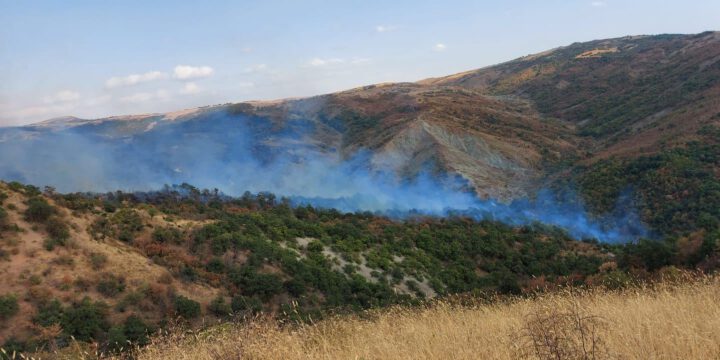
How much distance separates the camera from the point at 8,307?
16.0m

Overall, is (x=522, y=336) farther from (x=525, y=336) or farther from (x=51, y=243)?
(x=51, y=243)

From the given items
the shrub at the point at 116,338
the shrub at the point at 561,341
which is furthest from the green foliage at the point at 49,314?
the shrub at the point at 561,341

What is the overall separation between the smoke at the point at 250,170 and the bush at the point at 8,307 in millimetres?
28649

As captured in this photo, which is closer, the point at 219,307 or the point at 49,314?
the point at 49,314

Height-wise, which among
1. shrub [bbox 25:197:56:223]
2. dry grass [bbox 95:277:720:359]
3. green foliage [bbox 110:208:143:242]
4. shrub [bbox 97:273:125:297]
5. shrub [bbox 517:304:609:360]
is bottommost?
shrub [bbox 97:273:125:297]

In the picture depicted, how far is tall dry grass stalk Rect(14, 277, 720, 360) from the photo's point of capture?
13.3 feet

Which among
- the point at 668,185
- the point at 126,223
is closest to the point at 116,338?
the point at 126,223

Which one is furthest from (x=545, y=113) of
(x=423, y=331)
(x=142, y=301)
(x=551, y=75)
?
(x=423, y=331)

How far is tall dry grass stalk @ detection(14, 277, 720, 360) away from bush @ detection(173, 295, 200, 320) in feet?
40.9

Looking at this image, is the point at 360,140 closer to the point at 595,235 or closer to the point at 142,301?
the point at 595,235

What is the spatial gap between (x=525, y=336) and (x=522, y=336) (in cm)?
54

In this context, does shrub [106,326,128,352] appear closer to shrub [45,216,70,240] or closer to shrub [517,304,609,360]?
shrub [45,216,70,240]

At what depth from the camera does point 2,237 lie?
19375 millimetres

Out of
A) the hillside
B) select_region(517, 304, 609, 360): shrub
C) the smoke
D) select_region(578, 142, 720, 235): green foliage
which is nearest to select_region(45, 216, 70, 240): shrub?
the hillside
